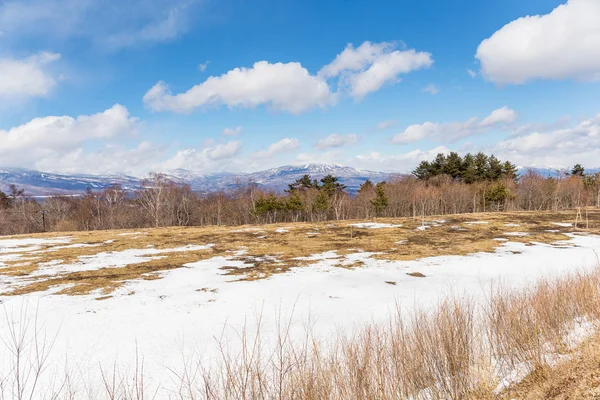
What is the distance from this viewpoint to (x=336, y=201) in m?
62.2

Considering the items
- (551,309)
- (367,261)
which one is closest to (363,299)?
(551,309)

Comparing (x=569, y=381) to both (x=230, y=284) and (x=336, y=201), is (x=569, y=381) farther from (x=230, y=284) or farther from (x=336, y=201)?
(x=336, y=201)

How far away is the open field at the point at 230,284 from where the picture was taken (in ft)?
23.1

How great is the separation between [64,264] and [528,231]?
33.4m

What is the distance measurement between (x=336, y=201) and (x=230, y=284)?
51586mm

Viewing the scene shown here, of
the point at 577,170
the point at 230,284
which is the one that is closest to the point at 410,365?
the point at 230,284

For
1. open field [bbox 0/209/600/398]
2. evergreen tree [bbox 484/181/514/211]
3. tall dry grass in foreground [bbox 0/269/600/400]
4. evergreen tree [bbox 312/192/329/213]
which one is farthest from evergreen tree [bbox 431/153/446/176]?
tall dry grass in foreground [bbox 0/269/600/400]

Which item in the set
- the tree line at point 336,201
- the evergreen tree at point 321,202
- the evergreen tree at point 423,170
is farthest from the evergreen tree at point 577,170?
the evergreen tree at point 321,202

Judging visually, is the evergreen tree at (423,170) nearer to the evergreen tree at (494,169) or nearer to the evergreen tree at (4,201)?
the evergreen tree at (494,169)

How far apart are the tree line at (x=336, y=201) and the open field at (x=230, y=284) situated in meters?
32.9

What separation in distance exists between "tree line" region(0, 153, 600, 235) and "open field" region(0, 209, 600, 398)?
32884mm

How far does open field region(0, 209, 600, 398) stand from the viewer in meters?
7.03

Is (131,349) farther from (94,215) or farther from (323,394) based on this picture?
(94,215)

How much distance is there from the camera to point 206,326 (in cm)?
786
